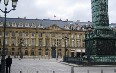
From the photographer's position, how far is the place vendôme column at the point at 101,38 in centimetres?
3844

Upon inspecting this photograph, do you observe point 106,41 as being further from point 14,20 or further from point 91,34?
point 14,20

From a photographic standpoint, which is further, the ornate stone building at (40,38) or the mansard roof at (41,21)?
the mansard roof at (41,21)

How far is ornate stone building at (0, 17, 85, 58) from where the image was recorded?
4040 inches

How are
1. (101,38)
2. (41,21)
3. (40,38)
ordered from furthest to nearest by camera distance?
(41,21)
(40,38)
(101,38)

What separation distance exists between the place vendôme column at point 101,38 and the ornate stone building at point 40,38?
198 ft

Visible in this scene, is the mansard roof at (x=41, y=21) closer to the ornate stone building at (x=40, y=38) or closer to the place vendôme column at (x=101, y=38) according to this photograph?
the ornate stone building at (x=40, y=38)

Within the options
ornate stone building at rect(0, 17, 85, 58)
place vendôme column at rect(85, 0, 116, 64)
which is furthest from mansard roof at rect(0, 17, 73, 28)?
place vendôme column at rect(85, 0, 116, 64)

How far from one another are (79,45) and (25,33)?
21.3m

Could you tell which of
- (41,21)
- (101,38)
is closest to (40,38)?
(41,21)

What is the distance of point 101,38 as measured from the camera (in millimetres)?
39312

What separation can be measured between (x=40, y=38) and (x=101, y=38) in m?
68.0

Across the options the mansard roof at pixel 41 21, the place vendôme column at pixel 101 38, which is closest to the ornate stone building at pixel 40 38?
the mansard roof at pixel 41 21

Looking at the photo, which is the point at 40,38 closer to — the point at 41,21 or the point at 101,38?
the point at 41,21

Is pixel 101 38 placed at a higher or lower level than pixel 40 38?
lower
